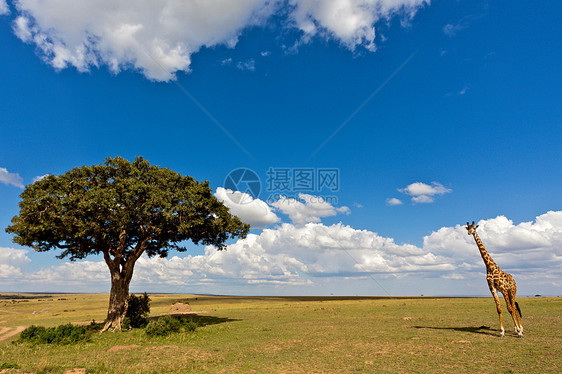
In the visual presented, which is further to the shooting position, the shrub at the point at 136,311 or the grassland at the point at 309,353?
the shrub at the point at 136,311

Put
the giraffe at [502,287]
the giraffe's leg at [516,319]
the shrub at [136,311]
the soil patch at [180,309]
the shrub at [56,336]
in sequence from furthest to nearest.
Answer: the soil patch at [180,309], the shrub at [136,311], the shrub at [56,336], the giraffe at [502,287], the giraffe's leg at [516,319]

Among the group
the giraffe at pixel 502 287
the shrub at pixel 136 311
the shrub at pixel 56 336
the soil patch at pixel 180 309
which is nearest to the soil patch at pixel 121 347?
the shrub at pixel 56 336

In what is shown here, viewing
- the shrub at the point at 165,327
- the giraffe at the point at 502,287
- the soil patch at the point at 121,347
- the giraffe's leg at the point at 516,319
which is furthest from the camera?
the shrub at the point at 165,327

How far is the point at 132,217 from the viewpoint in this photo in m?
29.5

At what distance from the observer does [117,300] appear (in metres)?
29.4

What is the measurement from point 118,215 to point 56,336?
10291mm

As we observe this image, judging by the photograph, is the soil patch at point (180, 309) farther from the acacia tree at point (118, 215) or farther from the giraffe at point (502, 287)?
the giraffe at point (502, 287)

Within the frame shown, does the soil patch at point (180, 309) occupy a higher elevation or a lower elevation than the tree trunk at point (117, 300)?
lower

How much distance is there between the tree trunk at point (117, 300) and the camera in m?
28.9

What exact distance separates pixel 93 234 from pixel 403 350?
27.3 meters

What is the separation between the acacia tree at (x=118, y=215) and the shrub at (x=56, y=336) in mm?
3745

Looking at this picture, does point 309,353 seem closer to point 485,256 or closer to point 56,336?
point 485,256

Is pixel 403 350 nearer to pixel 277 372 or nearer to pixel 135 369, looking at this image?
pixel 277 372

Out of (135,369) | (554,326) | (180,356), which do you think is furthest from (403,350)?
(554,326)
